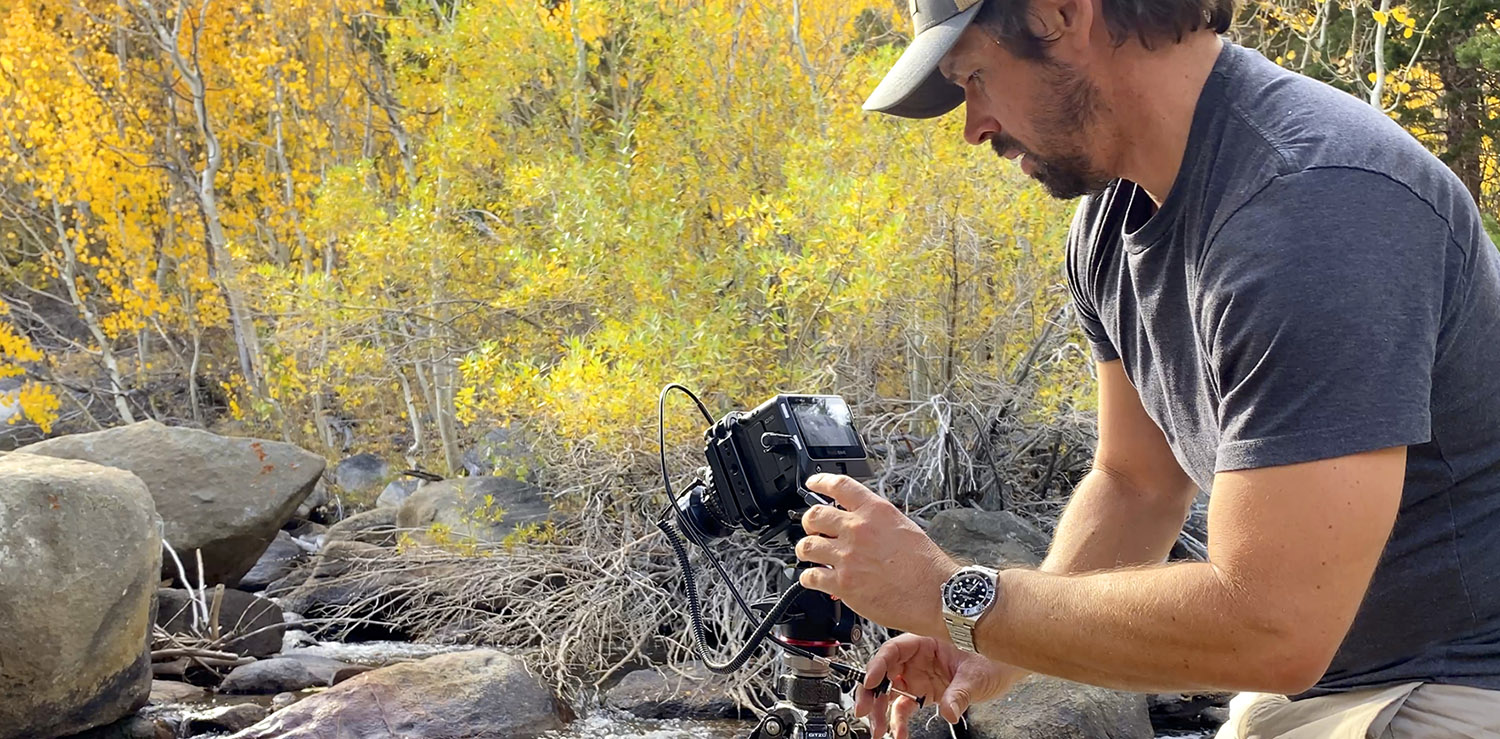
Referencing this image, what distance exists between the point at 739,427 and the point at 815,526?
0.43 m

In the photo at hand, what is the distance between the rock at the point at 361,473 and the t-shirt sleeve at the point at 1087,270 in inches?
416

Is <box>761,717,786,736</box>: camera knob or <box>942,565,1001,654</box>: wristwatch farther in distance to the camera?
<box>761,717,786,736</box>: camera knob

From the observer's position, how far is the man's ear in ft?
4.61

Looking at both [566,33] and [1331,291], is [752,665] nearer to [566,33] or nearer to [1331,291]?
[1331,291]

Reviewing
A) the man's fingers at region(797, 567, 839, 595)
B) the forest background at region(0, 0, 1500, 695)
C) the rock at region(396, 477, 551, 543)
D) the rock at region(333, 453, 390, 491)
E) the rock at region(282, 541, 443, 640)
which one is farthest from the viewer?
the rock at region(333, 453, 390, 491)

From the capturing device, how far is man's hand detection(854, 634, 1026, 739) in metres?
1.82

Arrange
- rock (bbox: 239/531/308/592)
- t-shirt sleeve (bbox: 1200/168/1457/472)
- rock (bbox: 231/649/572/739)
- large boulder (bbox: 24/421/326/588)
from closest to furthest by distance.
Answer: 1. t-shirt sleeve (bbox: 1200/168/1457/472)
2. rock (bbox: 231/649/572/739)
3. large boulder (bbox: 24/421/326/588)
4. rock (bbox: 239/531/308/592)

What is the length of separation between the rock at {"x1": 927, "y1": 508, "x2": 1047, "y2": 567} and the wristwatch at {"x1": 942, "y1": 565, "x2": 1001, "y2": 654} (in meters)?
3.77

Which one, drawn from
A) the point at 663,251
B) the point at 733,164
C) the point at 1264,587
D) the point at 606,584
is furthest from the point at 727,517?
the point at 733,164

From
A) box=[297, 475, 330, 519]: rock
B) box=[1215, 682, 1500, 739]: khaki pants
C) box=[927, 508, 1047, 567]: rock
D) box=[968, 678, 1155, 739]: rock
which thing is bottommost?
box=[297, 475, 330, 519]: rock

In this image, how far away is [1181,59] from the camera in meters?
1.42

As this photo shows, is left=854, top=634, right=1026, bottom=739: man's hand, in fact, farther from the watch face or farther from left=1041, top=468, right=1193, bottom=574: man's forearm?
the watch face

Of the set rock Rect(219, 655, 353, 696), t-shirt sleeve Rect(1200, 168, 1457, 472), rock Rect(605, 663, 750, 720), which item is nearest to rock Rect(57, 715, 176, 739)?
rock Rect(219, 655, 353, 696)

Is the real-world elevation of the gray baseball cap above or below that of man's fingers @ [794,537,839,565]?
above
